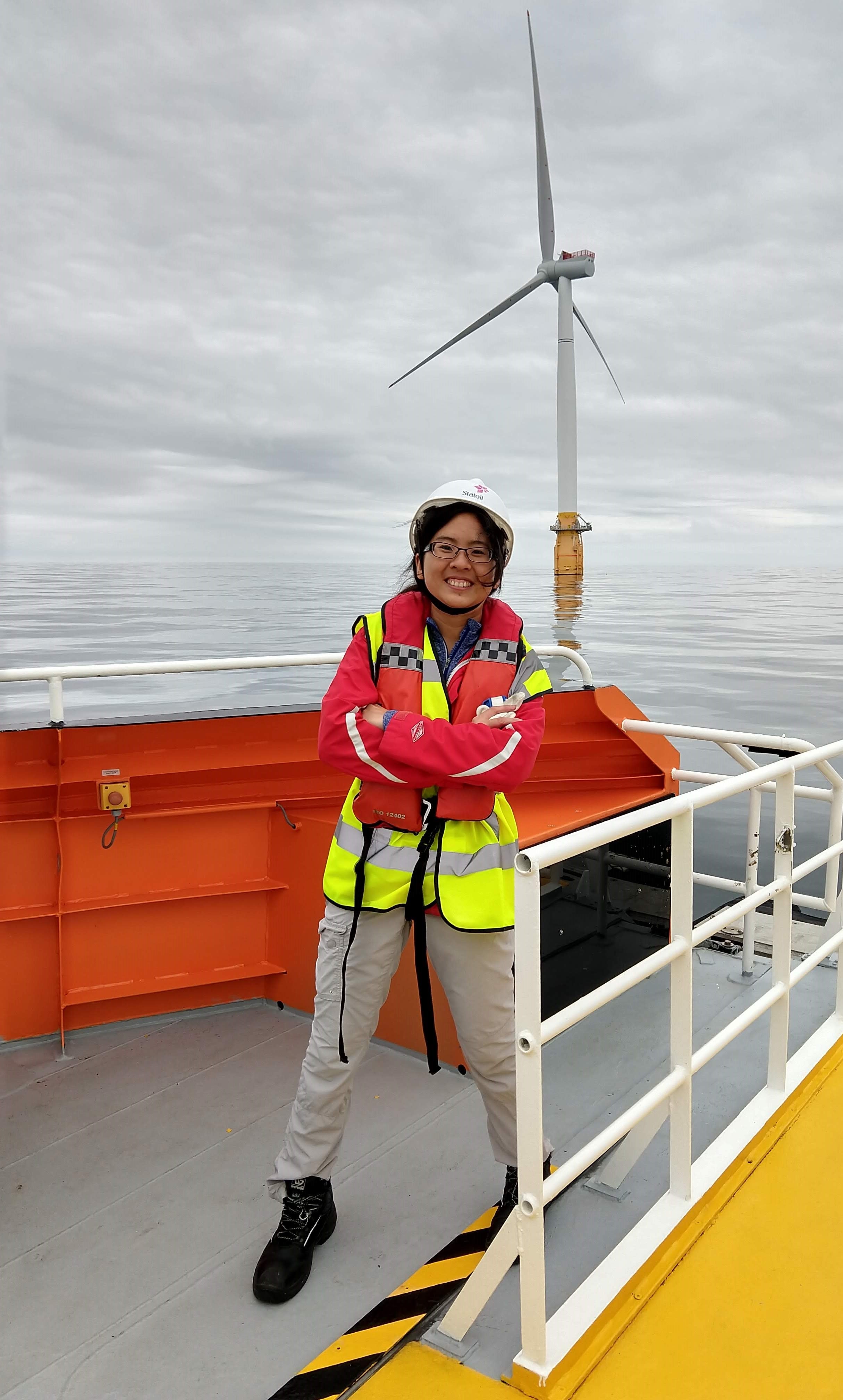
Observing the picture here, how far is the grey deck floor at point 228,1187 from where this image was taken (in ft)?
6.41

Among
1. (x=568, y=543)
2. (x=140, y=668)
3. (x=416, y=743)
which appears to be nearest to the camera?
(x=416, y=743)

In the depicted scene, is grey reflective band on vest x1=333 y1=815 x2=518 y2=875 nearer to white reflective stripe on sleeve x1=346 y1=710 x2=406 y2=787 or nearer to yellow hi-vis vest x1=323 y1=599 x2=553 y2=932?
yellow hi-vis vest x1=323 y1=599 x2=553 y2=932

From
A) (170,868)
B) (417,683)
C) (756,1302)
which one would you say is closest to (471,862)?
(417,683)

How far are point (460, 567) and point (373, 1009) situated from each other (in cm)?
102

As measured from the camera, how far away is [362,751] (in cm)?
198

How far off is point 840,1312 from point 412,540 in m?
1.77

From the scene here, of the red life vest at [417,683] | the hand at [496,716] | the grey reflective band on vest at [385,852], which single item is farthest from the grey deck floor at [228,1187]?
the hand at [496,716]

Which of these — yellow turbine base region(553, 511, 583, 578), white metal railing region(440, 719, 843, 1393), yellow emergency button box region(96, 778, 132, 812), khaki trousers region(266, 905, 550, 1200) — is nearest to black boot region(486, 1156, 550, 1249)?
khaki trousers region(266, 905, 550, 1200)

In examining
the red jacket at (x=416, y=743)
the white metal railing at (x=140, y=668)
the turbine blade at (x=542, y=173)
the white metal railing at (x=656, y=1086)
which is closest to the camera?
the white metal railing at (x=656, y=1086)

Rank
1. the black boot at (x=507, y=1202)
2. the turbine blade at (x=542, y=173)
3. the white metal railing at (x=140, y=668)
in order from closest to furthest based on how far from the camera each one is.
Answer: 1. the black boot at (x=507, y=1202)
2. the white metal railing at (x=140, y=668)
3. the turbine blade at (x=542, y=173)

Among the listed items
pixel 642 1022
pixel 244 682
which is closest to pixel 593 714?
pixel 642 1022

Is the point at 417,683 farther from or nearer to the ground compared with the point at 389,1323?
farther from the ground

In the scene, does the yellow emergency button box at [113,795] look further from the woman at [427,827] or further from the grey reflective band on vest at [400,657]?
the grey reflective band on vest at [400,657]

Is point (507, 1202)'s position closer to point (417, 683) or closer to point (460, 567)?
point (417, 683)
